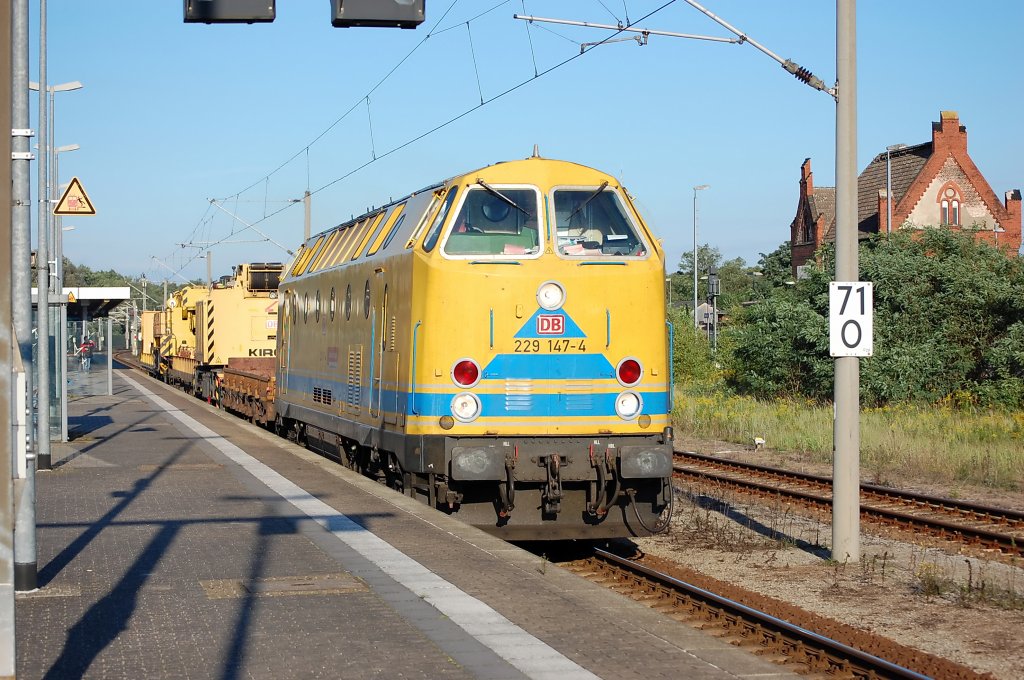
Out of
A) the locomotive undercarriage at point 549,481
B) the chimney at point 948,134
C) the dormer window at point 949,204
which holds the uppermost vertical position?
the chimney at point 948,134

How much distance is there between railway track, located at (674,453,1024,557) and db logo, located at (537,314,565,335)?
5.23 m

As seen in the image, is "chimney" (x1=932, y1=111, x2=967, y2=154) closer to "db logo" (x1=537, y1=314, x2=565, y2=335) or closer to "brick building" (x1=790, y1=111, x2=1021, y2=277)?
"brick building" (x1=790, y1=111, x2=1021, y2=277)

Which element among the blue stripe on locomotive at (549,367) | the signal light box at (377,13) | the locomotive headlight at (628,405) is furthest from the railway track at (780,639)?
the signal light box at (377,13)

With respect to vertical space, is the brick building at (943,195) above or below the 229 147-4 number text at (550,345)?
above

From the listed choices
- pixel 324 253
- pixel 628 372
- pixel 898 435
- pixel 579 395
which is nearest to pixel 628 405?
pixel 628 372

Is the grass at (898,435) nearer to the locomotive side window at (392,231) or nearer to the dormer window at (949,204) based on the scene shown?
the locomotive side window at (392,231)

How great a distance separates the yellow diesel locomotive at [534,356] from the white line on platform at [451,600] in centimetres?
95

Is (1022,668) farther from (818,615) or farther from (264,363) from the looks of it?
(264,363)

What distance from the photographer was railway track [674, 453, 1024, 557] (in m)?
13.0

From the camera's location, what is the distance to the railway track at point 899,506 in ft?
42.7

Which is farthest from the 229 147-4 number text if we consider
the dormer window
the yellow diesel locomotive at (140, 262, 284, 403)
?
the dormer window

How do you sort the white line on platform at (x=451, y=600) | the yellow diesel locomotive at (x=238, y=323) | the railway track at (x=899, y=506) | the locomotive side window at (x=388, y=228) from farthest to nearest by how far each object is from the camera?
the yellow diesel locomotive at (x=238, y=323) < the locomotive side window at (x=388, y=228) < the railway track at (x=899, y=506) < the white line on platform at (x=451, y=600)

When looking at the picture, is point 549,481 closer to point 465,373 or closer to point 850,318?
point 465,373

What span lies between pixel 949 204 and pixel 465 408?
49.1m
